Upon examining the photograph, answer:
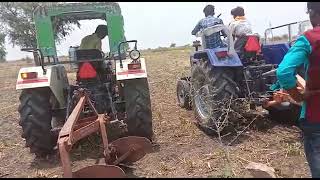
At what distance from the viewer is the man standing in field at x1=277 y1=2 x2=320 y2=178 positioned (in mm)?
2986

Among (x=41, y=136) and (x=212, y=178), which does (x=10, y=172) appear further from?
(x=212, y=178)

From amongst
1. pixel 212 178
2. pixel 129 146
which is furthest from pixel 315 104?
pixel 129 146

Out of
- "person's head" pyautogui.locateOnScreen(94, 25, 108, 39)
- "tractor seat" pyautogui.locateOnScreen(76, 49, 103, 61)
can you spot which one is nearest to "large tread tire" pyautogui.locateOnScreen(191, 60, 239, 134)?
"tractor seat" pyautogui.locateOnScreen(76, 49, 103, 61)

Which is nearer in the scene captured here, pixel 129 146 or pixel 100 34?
pixel 129 146

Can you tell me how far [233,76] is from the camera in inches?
246

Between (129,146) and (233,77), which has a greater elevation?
(233,77)

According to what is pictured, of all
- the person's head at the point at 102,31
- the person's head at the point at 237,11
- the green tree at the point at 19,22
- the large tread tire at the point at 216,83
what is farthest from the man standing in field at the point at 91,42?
the green tree at the point at 19,22

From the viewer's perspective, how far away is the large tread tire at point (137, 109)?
5.96 meters

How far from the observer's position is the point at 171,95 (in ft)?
34.4

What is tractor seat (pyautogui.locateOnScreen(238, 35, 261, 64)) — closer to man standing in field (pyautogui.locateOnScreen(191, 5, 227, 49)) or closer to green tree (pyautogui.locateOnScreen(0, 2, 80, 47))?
man standing in field (pyautogui.locateOnScreen(191, 5, 227, 49))

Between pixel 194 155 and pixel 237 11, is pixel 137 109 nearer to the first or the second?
pixel 194 155

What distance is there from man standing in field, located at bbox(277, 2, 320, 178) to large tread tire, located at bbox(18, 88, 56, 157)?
369cm

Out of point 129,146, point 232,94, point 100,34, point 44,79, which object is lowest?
point 129,146

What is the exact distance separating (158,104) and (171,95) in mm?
1240
